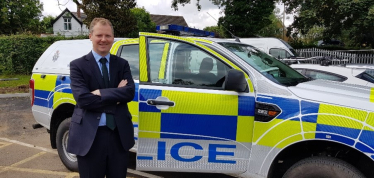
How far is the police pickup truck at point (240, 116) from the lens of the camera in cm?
255

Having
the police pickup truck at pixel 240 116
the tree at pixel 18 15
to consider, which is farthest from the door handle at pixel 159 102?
the tree at pixel 18 15

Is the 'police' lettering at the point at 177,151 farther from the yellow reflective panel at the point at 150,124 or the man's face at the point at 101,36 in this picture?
the man's face at the point at 101,36

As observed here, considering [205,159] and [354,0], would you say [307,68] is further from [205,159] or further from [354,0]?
[354,0]

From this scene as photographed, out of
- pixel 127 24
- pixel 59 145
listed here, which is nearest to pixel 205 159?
pixel 59 145

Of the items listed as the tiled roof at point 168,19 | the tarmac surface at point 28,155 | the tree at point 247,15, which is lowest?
the tarmac surface at point 28,155

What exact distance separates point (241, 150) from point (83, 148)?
1.39m

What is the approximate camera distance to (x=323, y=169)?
2570 millimetres

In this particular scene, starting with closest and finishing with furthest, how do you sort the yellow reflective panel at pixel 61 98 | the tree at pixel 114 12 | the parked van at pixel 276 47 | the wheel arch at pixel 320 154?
the wheel arch at pixel 320 154, the yellow reflective panel at pixel 61 98, the parked van at pixel 276 47, the tree at pixel 114 12

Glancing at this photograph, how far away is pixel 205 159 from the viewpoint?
2.98m

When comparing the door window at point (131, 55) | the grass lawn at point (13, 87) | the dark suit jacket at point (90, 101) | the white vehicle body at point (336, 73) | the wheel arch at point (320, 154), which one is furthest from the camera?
the grass lawn at point (13, 87)

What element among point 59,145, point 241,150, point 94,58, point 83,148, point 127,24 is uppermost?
point 127,24

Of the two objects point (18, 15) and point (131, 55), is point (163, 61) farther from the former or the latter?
point (18, 15)

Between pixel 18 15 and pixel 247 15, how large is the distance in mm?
24635

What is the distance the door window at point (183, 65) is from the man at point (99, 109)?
0.72m
